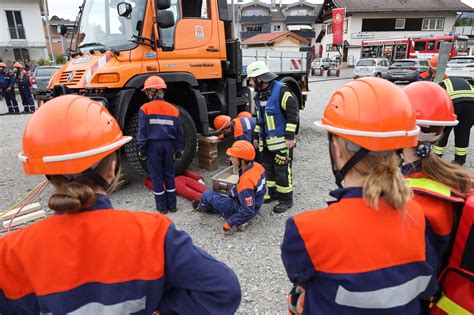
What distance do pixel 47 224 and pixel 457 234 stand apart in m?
1.52

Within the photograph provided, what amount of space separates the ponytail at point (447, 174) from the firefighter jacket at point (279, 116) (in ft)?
8.76

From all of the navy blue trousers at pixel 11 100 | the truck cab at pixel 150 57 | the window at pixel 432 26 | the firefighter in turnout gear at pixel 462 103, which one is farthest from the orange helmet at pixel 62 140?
the window at pixel 432 26

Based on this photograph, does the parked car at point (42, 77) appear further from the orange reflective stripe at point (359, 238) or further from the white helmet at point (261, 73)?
the orange reflective stripe at point (359, 238)

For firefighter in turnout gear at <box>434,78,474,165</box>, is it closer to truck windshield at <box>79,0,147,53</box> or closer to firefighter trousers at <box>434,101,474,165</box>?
firefighter trousers at <box>434,101,474,165</box>

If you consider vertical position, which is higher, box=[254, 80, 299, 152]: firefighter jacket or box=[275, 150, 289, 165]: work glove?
box=[254, 80, 299, 152]: firefighter jacket

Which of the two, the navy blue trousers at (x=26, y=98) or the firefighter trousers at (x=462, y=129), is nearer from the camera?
the firefighter trousers at (x=462, y=129)

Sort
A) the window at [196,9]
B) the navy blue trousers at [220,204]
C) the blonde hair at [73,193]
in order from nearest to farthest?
the blonde hair at [73,193] < the navy blue trousers at [220,204] < the window at [196,9]

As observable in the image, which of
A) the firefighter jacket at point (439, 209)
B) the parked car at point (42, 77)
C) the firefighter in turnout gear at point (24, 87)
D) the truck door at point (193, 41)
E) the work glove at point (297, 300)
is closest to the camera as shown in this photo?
the firefighter jacket at point (439, 209)

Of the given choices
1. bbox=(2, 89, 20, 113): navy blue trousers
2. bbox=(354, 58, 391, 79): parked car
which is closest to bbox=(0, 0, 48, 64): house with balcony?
bbox=(2, 89, 20, 113): navy blue trousers

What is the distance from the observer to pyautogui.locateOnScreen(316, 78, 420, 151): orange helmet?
45.9 inches

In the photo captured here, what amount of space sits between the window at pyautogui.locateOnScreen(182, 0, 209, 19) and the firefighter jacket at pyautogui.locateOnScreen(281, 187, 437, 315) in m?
4.87

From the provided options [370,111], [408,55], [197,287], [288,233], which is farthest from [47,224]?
[408,55]

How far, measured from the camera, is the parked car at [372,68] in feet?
68.5

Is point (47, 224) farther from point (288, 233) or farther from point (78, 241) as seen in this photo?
point (288, 233)
